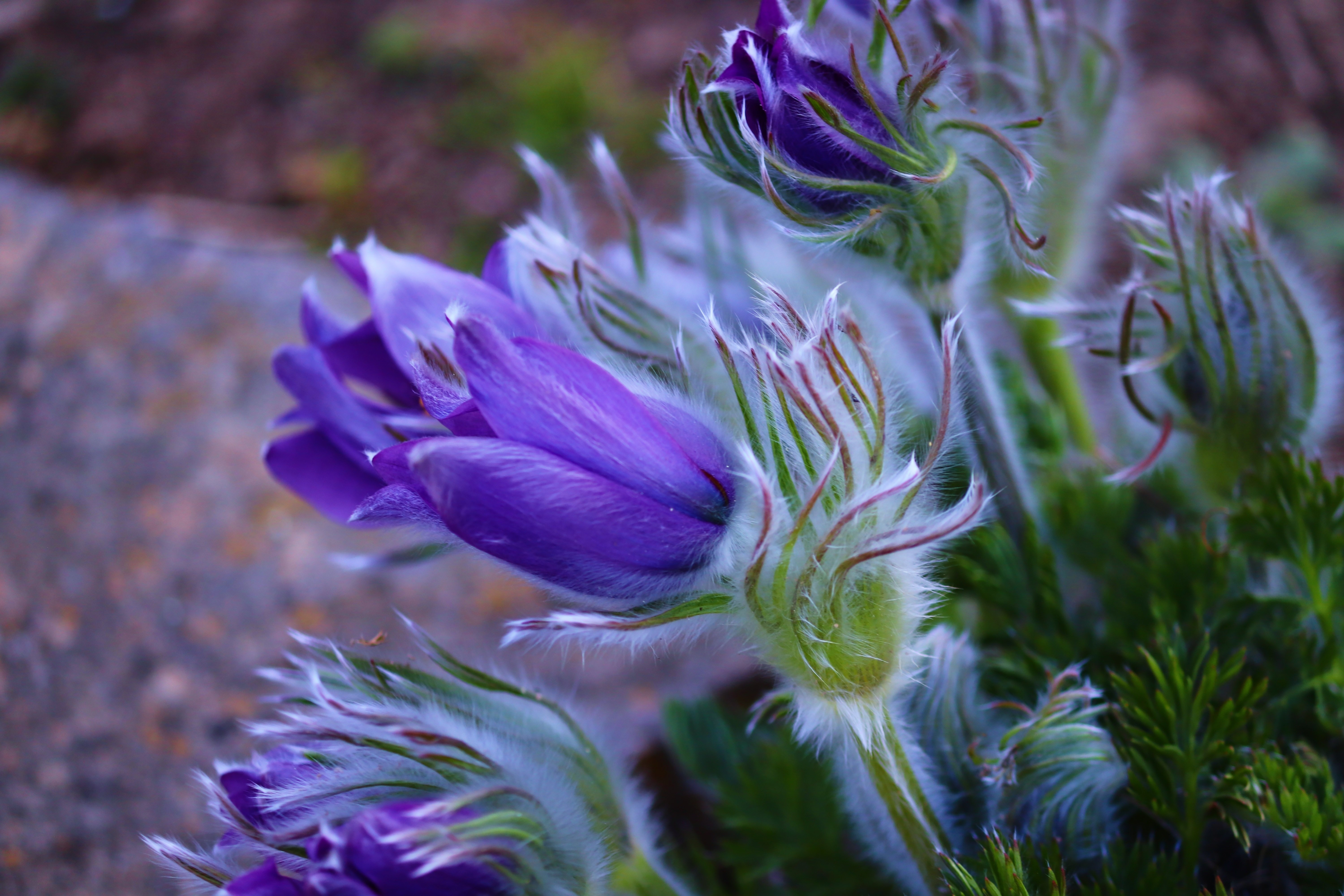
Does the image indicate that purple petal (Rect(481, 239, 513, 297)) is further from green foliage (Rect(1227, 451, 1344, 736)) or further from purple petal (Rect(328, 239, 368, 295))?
green foliage (Rect(1227, 451, 1344, 736))

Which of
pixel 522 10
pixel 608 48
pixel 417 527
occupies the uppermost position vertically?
pixel 522 10

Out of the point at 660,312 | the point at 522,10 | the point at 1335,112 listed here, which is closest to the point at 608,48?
the point at 522,10

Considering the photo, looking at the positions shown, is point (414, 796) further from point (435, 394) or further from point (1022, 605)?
point (1022, 605)

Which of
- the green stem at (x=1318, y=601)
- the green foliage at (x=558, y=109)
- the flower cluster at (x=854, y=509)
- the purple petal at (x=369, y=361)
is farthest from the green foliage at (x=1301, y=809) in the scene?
the green foliage at (x=558, y=109)

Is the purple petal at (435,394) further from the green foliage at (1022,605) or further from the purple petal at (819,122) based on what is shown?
the green foliage at (1022,605)

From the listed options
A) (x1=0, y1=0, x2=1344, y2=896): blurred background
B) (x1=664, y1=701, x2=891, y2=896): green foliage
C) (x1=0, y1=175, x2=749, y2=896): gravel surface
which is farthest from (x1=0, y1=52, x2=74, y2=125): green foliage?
(x1=664, y1=701, x2=891, y2=896): green foliage

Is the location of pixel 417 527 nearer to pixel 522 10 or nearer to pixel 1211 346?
pixel 1211 346

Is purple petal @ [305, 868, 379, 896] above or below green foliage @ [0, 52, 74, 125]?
below
